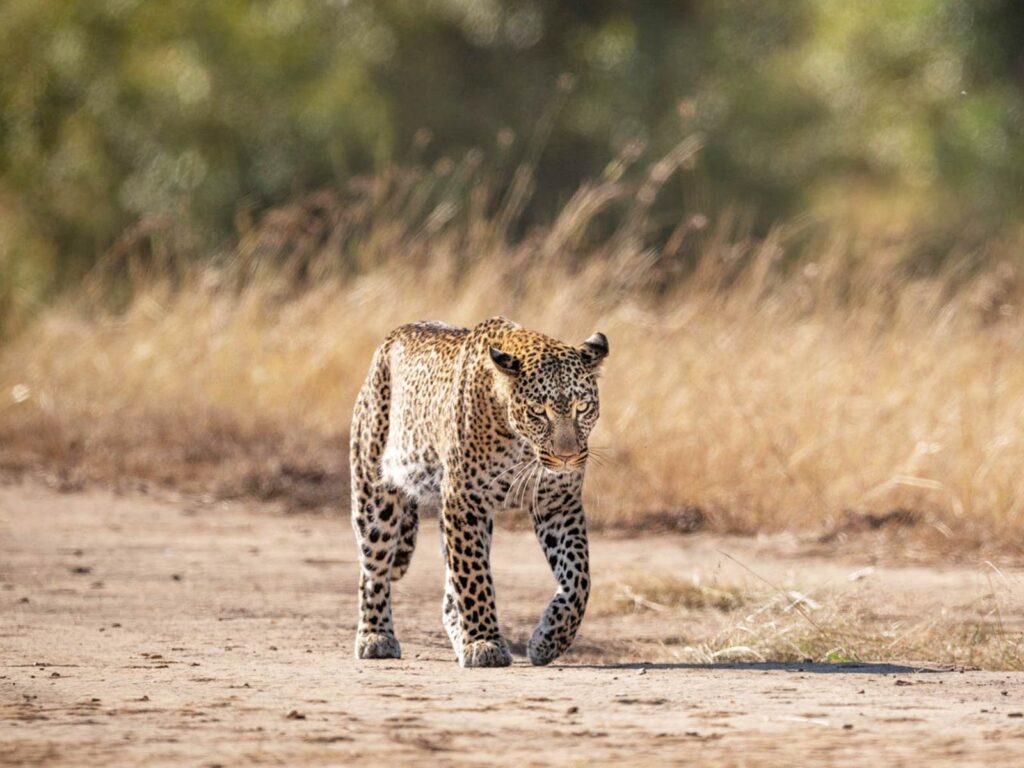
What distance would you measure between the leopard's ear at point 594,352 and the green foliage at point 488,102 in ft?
A: 37.0

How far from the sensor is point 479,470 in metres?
7.38

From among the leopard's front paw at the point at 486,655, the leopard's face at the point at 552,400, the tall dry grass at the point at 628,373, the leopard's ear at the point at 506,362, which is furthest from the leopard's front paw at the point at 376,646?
the tall dry grass at the point at 628,373

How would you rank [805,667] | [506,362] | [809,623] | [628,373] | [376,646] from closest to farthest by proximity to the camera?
[506,362] → [805,667] → [376,646] → [809,623] → [628,373]

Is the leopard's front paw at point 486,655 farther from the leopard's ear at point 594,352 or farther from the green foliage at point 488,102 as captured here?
the green foliage at point 488,102

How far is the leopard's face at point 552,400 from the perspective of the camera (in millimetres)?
6996

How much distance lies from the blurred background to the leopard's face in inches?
168

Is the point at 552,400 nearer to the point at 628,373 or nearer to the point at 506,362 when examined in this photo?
the point at 506,362

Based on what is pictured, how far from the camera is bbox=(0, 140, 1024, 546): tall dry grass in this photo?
465 inches

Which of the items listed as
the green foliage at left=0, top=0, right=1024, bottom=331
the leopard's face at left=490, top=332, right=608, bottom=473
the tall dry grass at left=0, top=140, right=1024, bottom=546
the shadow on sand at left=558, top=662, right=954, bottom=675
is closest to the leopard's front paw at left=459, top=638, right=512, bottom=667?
the shadow on sand at left=558, top=662, right=954, bottom=675

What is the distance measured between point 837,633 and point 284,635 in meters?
2.22

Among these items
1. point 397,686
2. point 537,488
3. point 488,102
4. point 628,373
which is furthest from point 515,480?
point 488,102

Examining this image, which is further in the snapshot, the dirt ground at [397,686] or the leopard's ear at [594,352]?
the leopard's ear at [594,352]

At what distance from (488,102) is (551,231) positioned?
24.5 ft

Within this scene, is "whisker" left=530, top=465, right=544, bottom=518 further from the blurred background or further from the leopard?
the blurred background
